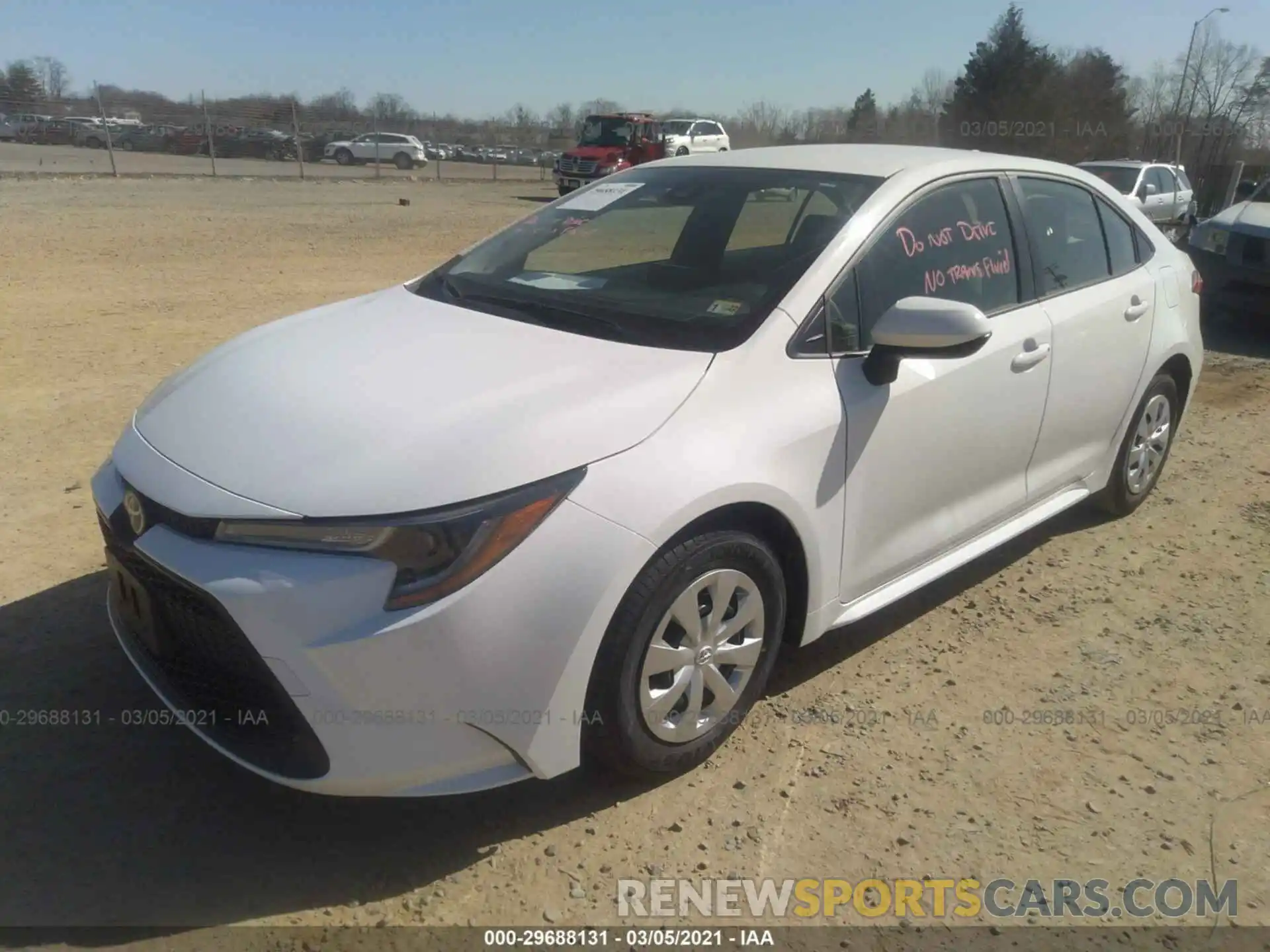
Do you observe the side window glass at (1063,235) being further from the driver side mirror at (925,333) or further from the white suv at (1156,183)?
the white suv at (1156,183)

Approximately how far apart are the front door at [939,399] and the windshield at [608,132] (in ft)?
78.8

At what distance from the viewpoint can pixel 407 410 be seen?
2525 millimetres

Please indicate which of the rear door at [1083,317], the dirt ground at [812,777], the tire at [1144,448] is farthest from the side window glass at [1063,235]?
the dirt ground at [812,777]

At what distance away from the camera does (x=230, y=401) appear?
2740mm

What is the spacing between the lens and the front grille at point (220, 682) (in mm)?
2254

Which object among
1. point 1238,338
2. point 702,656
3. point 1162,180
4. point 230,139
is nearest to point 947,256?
point 702,656

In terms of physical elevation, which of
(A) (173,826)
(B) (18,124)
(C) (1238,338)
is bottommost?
(C) (1238,338)

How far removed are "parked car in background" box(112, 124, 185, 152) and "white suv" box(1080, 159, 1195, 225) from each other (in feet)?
112

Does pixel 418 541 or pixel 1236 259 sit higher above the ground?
pixel 418 541

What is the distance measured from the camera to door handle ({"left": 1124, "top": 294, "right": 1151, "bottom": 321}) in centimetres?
417

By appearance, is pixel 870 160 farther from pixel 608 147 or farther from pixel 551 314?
pixel 608 147

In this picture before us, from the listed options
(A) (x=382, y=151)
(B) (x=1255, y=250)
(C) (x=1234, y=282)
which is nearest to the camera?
(B) (x=1255, y=250)

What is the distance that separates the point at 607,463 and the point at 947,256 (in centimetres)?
168

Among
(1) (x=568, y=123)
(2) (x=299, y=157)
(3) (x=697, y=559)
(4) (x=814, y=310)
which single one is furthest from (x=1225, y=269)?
(1) (x=568, y=123)
